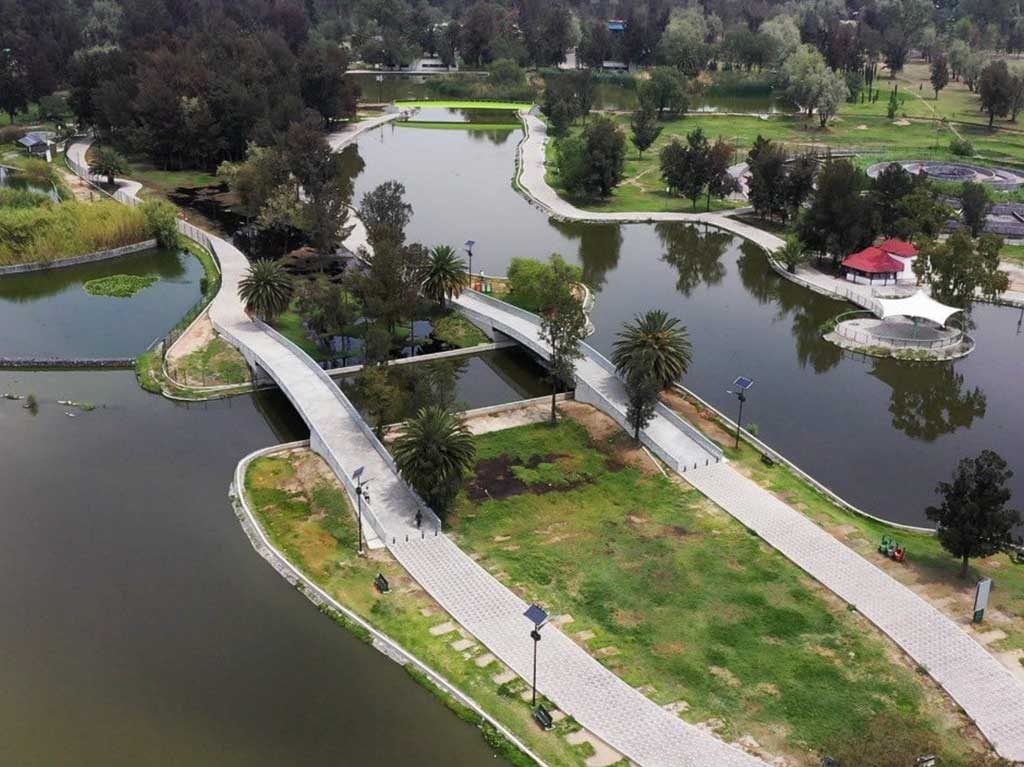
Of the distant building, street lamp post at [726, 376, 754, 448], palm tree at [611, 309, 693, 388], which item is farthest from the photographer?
the distant building

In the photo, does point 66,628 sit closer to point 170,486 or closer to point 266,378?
point 170,486

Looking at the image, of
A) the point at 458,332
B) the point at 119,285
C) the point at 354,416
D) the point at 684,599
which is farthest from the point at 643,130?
the point at 684,599

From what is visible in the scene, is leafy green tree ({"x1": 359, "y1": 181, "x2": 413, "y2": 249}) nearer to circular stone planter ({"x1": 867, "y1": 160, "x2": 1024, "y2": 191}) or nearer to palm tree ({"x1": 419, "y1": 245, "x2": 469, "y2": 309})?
palm tree ({"x1": 419, "y1": 245, "x2": 469, "y2": 309})

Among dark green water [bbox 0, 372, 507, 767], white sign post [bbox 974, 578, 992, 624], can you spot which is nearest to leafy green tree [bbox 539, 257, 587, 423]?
dark green water [bbox 0, 372, 507, 767]

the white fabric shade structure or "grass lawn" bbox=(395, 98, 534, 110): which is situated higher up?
"grass lawn" bbox=(395, 98, 534, 110)

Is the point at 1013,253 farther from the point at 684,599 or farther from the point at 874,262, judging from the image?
the point at 684,599

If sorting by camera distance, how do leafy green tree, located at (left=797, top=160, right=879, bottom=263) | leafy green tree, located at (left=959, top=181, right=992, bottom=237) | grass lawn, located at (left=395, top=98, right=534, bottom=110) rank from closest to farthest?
leafy green tree, located at (left=797, top=160, right=879, bottom=263) → leafy green tree, located at (left=959, top=181, right=992, bottom=237) → grass lawn, located at (left=395, top=98, right=534, bottom=110)

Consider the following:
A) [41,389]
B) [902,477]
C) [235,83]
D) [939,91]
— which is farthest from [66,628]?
[939,91]
